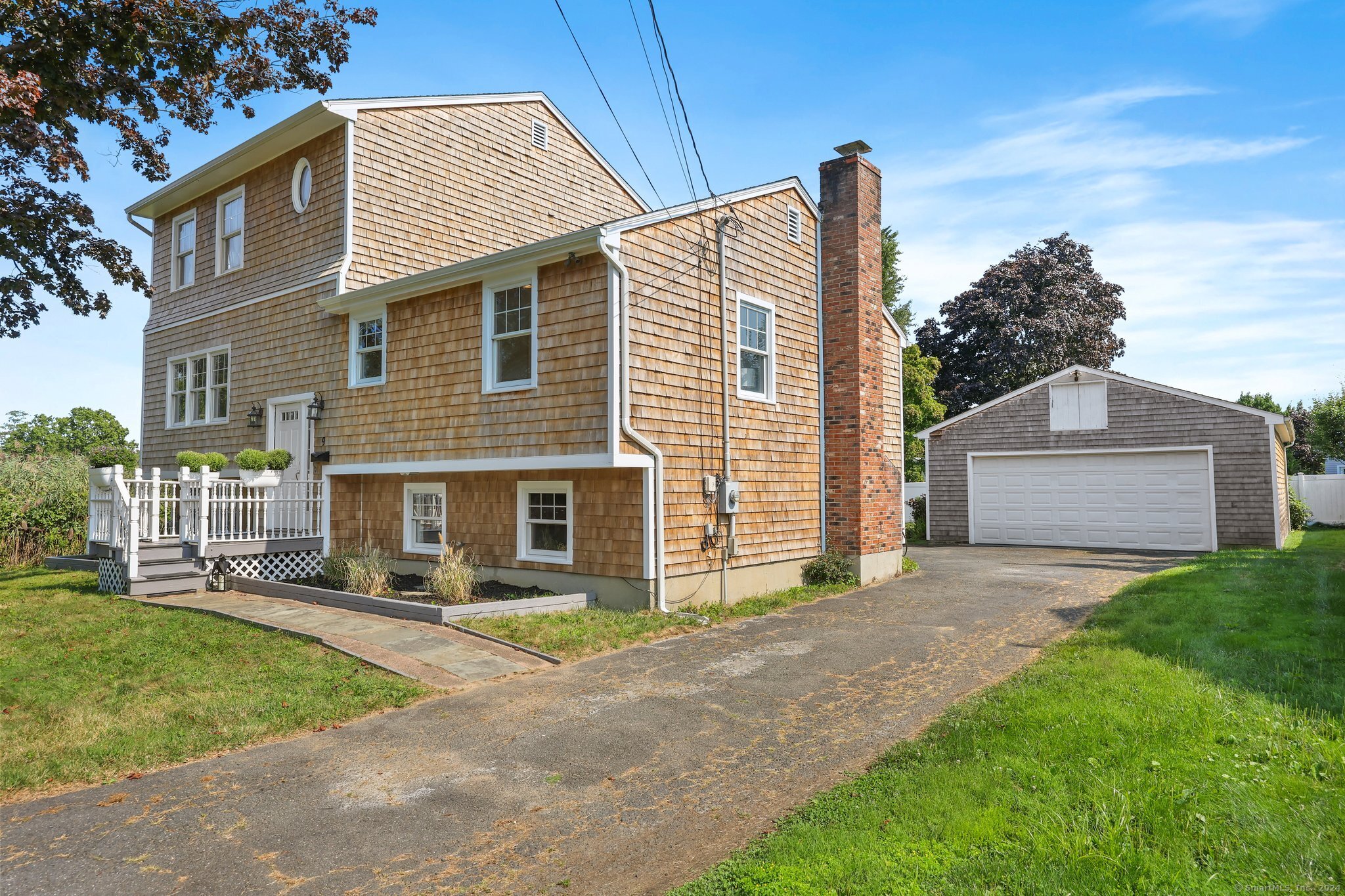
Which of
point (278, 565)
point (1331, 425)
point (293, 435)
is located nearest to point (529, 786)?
point (278, 565)

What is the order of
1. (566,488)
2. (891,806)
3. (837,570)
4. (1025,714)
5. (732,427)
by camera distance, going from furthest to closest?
(837,570), (732,427), (566,488), (1025,714), (891,806)

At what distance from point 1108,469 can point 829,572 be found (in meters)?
10.2

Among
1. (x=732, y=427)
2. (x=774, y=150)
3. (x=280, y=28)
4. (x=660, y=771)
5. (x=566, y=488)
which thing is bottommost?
(x=660, y=771)

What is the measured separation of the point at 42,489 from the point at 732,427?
568 inches

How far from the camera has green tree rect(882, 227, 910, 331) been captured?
3509 cm

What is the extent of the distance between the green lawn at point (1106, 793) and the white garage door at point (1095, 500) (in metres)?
13.1

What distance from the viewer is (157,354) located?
59.2 feet

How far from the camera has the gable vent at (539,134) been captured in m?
17.2

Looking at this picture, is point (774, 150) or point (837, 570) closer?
point (774, 150)

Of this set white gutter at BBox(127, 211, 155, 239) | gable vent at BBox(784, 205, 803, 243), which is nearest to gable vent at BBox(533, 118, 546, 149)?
gable vent at BBox(784, 205, 803, 243)

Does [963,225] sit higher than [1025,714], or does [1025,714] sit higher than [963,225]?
[963,225]

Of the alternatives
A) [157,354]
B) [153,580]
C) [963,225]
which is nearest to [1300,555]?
[963,225]

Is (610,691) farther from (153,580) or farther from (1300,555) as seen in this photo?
(1300,555)

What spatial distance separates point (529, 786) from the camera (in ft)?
16.0
